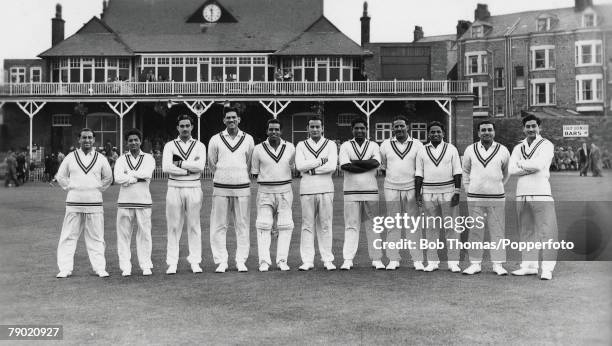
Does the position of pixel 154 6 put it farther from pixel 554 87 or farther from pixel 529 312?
pixel 529 312

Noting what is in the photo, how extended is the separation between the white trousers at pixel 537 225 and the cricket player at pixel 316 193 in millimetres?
2386

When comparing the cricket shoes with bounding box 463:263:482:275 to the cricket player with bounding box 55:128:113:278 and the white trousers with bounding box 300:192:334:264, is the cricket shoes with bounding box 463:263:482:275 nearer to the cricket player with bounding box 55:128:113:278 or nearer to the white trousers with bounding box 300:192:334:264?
the white trousers with bounding box 300:192:334:264

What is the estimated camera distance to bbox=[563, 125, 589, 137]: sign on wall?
115ft

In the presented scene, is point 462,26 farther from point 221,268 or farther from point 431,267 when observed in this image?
point 221,268

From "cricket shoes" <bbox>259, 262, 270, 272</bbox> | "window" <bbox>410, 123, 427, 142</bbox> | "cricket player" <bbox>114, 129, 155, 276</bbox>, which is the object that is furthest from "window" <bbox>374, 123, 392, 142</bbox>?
"cricket player" <bbox>114, 129, 155, 276</bbox>

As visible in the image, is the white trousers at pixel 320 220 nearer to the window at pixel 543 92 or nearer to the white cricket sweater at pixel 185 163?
the white cricket sweater at pixel 185 163

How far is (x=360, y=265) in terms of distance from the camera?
847 cm

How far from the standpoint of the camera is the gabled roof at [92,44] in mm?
36594

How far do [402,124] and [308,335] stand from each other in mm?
3890

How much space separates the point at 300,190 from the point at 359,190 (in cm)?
78

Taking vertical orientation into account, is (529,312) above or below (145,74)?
below

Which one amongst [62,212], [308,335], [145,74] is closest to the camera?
[308,335]

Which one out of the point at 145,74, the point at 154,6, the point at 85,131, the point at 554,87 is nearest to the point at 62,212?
the point at 85,131

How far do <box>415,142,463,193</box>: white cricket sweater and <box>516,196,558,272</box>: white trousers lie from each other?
2.87ft
